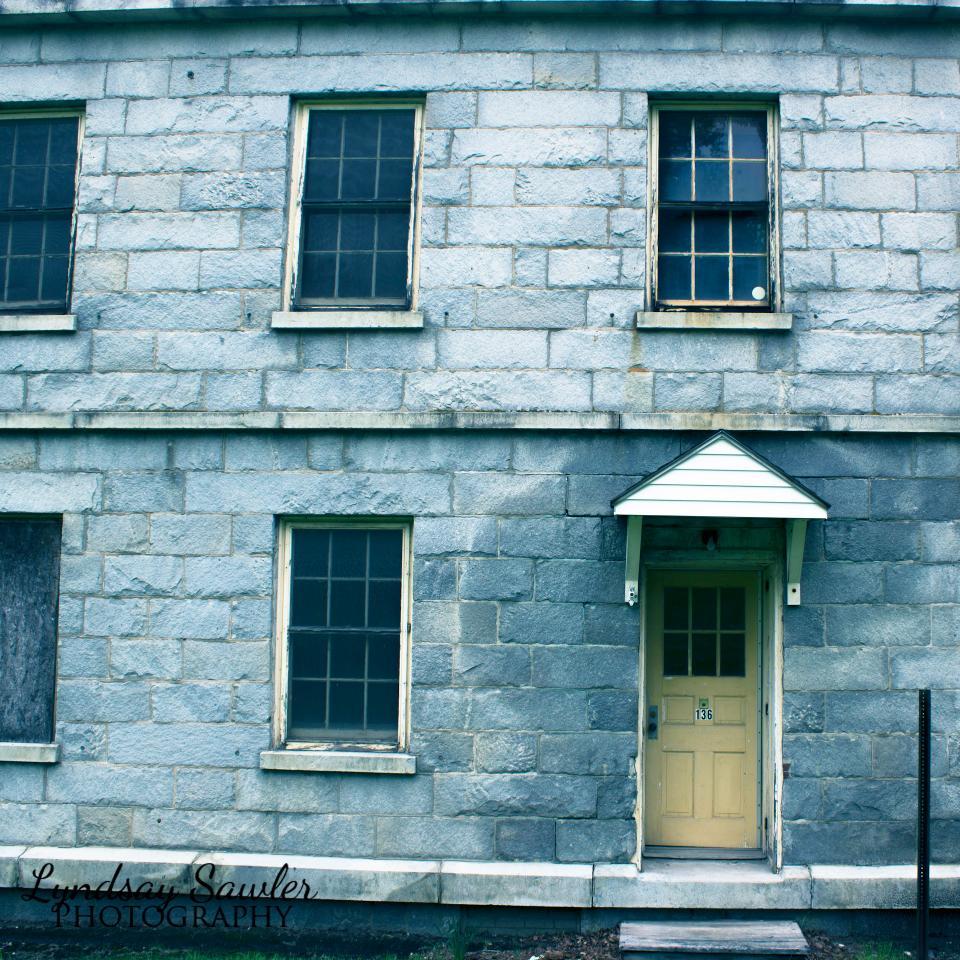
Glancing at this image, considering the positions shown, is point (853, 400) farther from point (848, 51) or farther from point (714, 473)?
point (848, 51)

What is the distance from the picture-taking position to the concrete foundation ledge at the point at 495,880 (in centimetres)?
670

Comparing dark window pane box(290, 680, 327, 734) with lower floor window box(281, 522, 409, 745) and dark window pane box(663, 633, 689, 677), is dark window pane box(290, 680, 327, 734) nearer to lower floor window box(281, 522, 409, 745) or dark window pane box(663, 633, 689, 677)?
lower floor window box(281, 522, 409, 745)

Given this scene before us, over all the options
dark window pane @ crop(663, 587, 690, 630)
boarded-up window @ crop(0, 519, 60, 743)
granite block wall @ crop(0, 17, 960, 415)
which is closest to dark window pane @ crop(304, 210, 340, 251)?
granite block wall @ crop(0, 17, 960, 415)

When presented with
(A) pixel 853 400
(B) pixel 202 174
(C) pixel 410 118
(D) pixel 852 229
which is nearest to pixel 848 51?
(D) pixel 852 229

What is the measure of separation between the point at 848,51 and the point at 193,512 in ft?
20.6

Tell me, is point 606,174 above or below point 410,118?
below

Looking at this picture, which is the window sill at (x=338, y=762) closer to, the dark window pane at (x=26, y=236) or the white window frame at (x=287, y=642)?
the white window frame at (x=287, y=642)

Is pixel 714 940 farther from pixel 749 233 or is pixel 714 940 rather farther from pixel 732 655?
pixel 749 233

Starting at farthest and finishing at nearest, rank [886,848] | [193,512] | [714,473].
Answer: [193,512] → [886,848] → [714,473]

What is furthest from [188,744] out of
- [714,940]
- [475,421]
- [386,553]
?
[714,940]

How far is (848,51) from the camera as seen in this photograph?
7.36 metres

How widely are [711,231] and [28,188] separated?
5669 millimetres

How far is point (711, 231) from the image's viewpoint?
7465mm

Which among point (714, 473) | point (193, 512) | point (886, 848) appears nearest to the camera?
point (714, 473)
